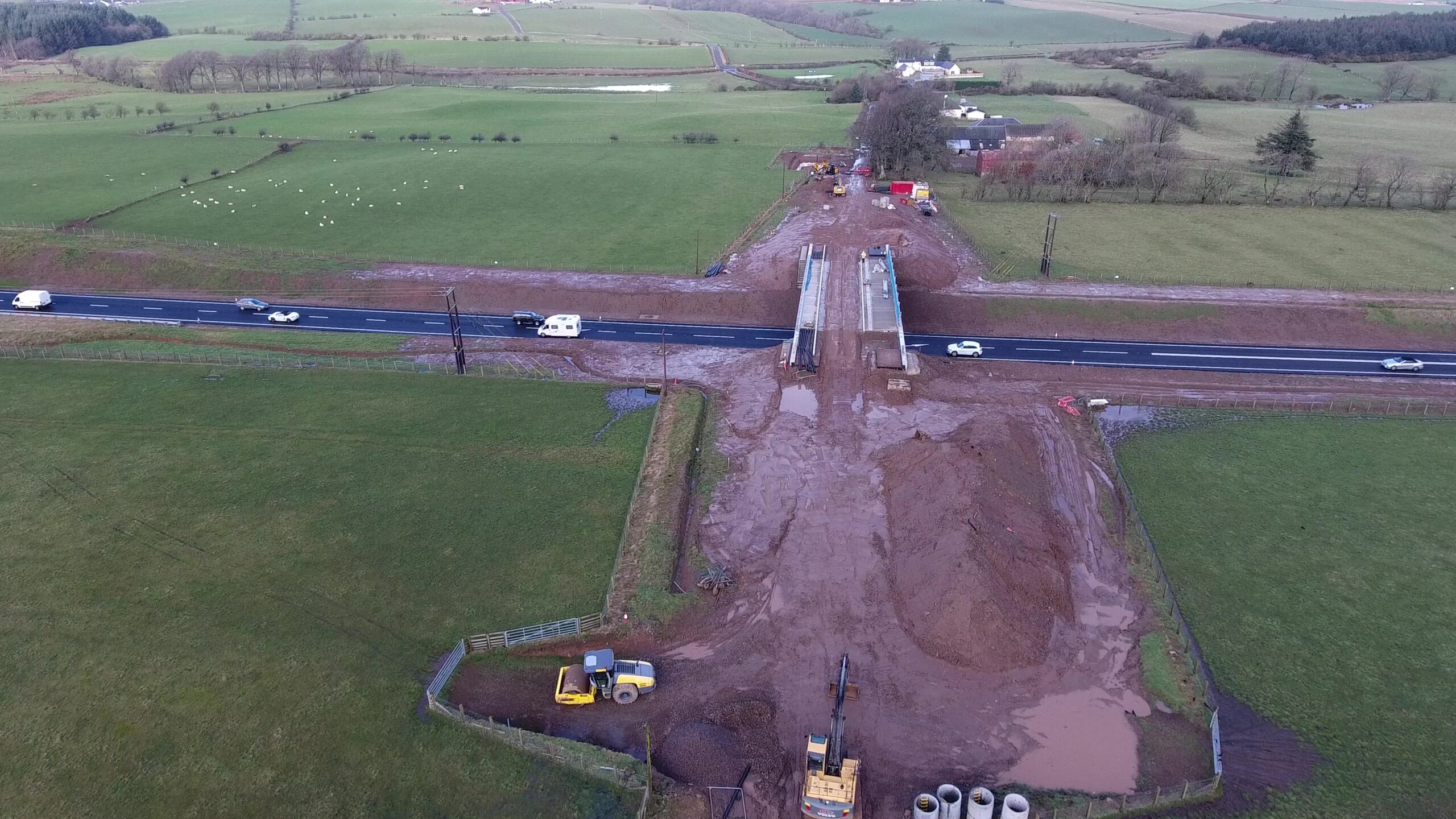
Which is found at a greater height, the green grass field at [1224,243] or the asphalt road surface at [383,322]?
the green grass field at [1224,243]

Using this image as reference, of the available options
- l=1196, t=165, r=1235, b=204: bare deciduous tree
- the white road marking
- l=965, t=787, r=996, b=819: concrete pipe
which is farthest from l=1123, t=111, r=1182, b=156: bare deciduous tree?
l=965, t=787, r=996, b=819: concrete pipe

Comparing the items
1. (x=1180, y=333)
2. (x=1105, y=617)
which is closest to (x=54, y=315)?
(x=1105, y=617)

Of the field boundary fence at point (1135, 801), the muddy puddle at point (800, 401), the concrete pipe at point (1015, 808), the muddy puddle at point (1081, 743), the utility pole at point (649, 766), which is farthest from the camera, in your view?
the muddy puddle at point (800, 401)

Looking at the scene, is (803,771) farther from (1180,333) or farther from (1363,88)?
(1363,88)

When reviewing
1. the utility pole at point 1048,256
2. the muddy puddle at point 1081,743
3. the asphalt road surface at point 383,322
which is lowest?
the muddy puddle at point 1081,743

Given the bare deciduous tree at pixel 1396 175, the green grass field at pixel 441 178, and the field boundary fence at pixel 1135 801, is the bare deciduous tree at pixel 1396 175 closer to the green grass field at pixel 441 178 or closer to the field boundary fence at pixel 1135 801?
the green grass field at pixel 441 178

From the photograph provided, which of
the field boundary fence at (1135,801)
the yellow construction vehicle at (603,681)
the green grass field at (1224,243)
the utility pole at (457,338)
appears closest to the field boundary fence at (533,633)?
the yellow construction vehicle at (603,681)

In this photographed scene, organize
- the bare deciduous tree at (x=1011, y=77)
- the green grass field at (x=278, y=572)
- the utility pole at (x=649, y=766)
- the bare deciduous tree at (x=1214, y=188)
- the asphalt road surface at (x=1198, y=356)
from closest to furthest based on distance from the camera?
1. the utility pole at (x=649, y=766)
2. the green grass field at (x=278, y=572)
3. the asphalt road surface at (x=1198, y=356)
4. the bare deciduous tree at (x=1214, y=188)
5. the bare deciduous tree at (x=1011, y=77)
